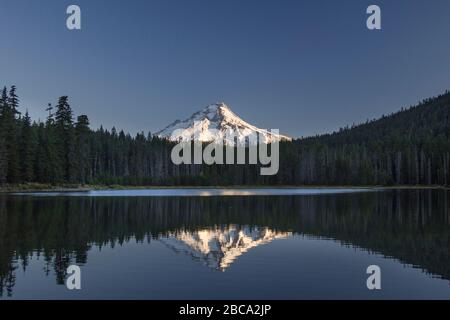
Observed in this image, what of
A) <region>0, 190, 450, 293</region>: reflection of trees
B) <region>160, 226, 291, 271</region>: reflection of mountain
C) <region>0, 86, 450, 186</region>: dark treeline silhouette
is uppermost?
<region>0, 86, 450, 186</region>: dark treeline silhouette

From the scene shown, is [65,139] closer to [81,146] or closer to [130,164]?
[81,146]

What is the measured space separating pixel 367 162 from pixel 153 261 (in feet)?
575

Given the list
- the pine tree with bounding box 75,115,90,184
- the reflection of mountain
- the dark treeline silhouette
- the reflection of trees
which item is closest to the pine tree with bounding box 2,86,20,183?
the dark treeline silhouette

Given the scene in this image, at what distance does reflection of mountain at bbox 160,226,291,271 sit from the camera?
1094 inches

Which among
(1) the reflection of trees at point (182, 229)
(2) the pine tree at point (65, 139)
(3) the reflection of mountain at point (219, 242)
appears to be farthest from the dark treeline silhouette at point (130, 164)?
(3) the reflection of mountain at point (219, 242)

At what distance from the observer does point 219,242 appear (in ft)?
108

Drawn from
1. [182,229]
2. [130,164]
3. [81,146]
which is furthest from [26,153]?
[130,164]

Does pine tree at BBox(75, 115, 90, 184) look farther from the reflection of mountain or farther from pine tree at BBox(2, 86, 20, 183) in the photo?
the reflection of mountain

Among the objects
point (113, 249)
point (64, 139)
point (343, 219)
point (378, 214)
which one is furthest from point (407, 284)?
point (64, 139)

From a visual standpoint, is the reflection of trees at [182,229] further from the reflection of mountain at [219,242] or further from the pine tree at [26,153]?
the pine tree at [26,153]

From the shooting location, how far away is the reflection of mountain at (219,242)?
27797 millimetres

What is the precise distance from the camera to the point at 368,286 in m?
20.3

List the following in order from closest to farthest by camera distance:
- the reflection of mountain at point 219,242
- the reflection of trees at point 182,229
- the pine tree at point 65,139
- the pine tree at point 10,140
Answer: the reflection of trees at point 182,229, the reflection of mountain at point 219,242, the pine tree at point 10,140, the pine tree at point 65,139
